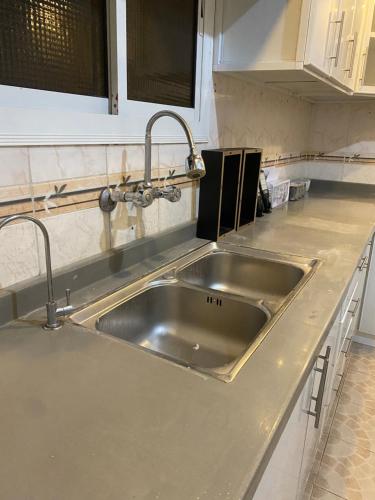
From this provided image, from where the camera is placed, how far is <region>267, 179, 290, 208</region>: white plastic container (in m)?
2.20

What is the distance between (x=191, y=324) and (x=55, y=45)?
2.76 feet

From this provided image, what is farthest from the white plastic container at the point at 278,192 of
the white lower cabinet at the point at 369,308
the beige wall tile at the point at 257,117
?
the white lower cabinet at the point at 369,308

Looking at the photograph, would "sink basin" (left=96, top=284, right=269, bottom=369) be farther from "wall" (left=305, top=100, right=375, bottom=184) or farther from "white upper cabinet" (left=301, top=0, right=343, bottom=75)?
"wall" (left=305, top=100, right=375, bottom=184)

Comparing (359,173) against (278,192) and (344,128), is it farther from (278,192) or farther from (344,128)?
(278,192)

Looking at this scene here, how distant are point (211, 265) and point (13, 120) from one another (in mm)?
856

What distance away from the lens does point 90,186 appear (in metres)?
1.06

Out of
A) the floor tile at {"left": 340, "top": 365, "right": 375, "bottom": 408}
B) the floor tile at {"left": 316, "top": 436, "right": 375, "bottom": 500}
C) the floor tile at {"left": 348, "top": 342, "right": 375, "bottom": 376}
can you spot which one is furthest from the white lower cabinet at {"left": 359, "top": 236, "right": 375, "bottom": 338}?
the floor tile at {"left": 316, "top": 436, "right": 375, "bottom": 500}

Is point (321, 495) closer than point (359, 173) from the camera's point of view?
Yes

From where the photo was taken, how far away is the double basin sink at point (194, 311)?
1.02 m

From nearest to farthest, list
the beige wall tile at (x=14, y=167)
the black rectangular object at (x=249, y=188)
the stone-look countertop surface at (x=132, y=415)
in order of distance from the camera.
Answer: the stone-look countertop surface at (x=132, y=415), the beige wall tile at (x=14, y=167), the black rectangular object at (x=249, y=188)

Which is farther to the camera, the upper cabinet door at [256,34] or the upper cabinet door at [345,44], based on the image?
the upper cabinet door at [345,44]

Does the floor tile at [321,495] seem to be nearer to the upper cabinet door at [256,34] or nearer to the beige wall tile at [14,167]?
the beige wall tile at [14,167]

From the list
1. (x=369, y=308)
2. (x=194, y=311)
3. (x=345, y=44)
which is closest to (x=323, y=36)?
(x=345, y=44)

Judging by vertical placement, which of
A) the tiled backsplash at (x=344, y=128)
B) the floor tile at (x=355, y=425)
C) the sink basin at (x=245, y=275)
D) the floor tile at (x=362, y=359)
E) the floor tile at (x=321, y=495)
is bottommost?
the floor tile at (x=321, y=495)
